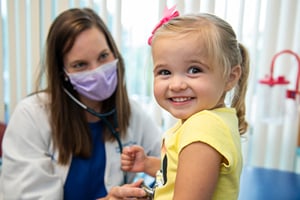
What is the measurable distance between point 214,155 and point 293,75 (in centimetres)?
104

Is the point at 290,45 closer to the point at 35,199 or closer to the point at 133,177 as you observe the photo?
the point at 133,177

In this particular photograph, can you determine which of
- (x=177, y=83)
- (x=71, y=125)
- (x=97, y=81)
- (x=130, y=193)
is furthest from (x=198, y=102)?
(x=71, y=125)

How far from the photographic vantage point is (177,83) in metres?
0.74

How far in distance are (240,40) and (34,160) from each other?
1015 mm

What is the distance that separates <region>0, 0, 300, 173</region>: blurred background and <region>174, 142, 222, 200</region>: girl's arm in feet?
2.75

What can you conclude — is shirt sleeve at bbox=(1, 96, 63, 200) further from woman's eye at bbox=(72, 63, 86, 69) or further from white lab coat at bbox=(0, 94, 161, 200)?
woman's eye at bbox=(72, 63, 86, 69)

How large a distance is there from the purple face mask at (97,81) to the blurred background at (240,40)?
32 centimetres

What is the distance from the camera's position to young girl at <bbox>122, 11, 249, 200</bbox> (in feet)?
A: 2.23

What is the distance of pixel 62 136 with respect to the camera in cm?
134

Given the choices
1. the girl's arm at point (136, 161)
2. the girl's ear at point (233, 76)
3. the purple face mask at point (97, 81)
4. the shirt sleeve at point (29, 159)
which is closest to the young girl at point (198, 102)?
the girl's ear at point (233, 76)

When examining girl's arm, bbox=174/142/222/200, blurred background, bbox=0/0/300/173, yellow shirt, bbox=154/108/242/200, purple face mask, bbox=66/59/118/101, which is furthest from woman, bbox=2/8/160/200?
girl's arm, bbox=174/142/222/200

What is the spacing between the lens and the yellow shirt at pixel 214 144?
0.69 meters

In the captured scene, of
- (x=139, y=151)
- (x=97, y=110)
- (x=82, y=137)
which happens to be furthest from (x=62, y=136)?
(x=139, y=151)

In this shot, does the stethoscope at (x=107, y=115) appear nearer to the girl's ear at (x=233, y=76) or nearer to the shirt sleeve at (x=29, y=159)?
the shirt sleeve at (x=29, y=159)
